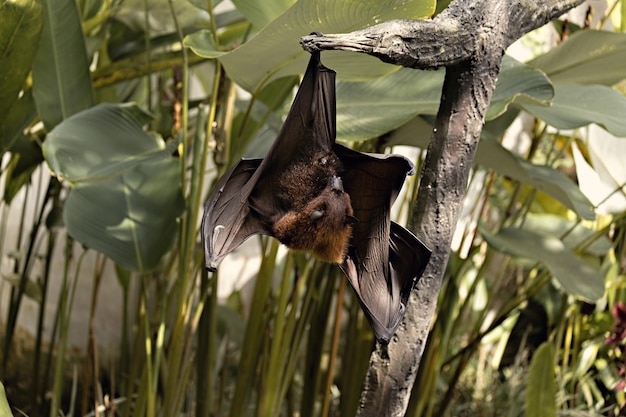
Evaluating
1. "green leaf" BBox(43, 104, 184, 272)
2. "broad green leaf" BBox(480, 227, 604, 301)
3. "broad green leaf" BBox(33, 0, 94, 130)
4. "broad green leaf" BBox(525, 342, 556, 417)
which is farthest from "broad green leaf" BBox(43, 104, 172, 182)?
"broad green leaf" BBox(525, 342, 556, 417)

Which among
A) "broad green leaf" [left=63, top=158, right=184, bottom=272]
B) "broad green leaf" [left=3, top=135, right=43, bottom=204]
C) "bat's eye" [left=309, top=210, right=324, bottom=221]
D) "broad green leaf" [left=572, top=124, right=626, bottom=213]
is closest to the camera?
"bat's eye" [left=309, top=210, right=324, bottom=221]

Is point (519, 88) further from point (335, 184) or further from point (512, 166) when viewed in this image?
point (335, 184)

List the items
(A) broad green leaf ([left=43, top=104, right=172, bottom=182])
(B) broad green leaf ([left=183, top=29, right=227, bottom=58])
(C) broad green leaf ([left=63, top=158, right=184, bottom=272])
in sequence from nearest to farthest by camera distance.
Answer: (B) broad green leaf ([left=183, top=29, right=227, bottom=58]) → (A) broad green leaf ([left=43, top=104, right=172, bottom=182]) → (C) broad green leaf ([left=63, top=158, right=184, bottom=272])

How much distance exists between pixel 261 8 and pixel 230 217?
0.28 metres

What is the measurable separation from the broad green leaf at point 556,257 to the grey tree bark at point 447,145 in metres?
0.42

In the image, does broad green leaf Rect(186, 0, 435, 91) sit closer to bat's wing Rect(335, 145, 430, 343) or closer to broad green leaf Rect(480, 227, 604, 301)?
bat's wing Rect(335, 145, 430, 343)

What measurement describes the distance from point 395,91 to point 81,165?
1.08 feet

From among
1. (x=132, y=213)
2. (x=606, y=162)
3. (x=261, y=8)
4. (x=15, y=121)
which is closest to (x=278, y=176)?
(x=261, y=8)

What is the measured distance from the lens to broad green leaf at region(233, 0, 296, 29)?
2.23 feet

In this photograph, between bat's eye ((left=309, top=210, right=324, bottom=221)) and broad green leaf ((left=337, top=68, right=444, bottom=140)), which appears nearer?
bat's eye ((left=309, top=210, right=324, bottom=221))

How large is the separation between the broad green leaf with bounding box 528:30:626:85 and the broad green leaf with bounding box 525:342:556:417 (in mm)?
336

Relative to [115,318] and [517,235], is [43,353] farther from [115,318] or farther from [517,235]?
[517,235]

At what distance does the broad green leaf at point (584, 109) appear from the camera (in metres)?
0.74

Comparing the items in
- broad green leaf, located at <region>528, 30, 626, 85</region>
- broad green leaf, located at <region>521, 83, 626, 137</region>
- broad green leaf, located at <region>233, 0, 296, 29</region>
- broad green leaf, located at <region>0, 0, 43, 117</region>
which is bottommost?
broad green leaf, located at <region>0, 0, 43, 117</region>
